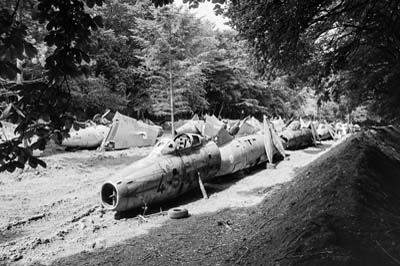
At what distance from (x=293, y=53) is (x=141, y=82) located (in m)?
24.6

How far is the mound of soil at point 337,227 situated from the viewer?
10.0ft

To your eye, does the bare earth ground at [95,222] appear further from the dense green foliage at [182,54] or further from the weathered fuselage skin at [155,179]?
the dense green foliage at [182,54]

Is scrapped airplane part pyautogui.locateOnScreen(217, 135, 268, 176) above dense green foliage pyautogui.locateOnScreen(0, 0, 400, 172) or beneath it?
beneath

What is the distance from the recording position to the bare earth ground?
5.18 meters

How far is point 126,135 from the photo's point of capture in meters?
17.8

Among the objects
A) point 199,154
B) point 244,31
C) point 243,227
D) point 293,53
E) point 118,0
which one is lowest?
point 243,227

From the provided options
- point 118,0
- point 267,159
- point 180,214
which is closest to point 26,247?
point 180,214

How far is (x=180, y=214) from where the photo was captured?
23.5 feet

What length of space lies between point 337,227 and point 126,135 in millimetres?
15692

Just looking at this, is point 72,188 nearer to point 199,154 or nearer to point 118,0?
point 199,154

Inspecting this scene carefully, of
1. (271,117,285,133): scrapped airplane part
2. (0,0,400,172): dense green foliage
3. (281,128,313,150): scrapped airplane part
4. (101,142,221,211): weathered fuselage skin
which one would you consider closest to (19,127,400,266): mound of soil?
(101,142,221,211): weathered fuselage skin

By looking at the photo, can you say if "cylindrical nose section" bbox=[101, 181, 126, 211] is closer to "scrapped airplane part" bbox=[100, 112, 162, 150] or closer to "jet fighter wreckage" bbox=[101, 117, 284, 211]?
"jet fighter wreckage" bbox=[101, 117, 284, 211]

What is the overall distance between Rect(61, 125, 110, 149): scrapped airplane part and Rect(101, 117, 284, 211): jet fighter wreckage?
355 inches

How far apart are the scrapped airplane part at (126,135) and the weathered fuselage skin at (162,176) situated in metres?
9.07
